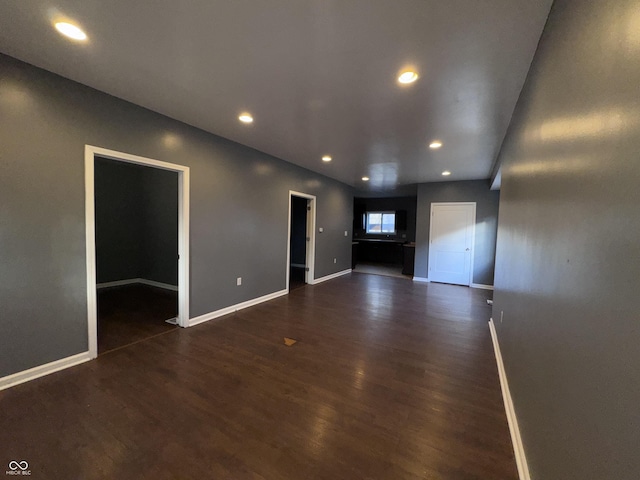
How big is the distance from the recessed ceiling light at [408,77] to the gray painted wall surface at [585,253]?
0.82m

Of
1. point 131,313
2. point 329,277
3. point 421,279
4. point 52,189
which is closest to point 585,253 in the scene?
point 52,189

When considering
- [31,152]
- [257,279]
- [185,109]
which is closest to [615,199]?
[185,109]

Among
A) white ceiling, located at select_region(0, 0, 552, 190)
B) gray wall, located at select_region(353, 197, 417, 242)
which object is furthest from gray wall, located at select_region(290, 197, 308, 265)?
white ceiling, located at select_region(0, 0, 552, 190)

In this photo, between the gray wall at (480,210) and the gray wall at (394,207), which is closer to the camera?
the gray wall at (480,210)

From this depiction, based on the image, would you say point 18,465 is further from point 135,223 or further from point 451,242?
point 451,242

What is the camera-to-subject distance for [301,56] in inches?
74.9

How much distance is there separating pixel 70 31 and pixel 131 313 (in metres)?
3.55

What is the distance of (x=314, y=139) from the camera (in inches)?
145

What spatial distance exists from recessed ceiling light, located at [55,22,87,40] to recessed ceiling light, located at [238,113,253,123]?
1.39 metres

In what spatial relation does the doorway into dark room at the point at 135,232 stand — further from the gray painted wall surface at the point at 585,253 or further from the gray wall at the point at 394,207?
the gray wall at the point at 394,207

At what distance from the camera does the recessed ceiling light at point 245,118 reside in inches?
116

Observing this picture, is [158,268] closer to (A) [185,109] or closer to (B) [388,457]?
(A) [185,109]

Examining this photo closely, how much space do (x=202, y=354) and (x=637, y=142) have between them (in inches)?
129
